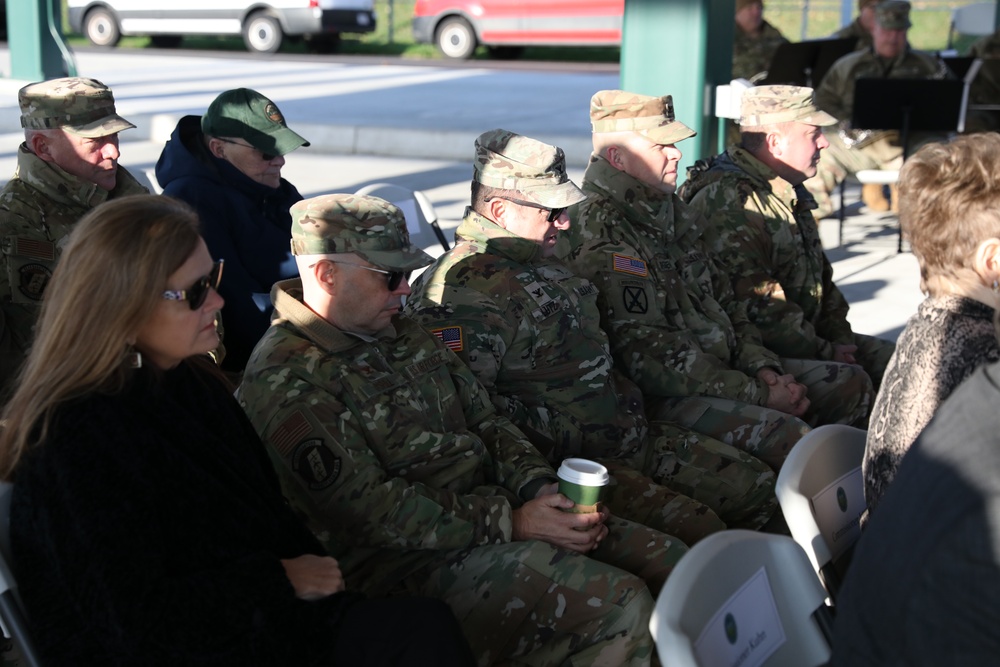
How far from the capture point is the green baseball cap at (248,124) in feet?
13.6

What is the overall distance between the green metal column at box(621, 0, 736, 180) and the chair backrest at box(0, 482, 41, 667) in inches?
195

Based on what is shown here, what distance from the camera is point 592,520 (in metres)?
2.70

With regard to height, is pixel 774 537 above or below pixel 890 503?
below

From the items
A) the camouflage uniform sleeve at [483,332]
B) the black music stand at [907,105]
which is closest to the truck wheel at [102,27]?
the black music stand at [907,105]

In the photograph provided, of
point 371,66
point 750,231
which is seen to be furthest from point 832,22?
point 750,231

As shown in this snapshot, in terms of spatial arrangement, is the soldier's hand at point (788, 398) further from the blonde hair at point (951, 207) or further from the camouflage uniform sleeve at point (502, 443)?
the blonde hair at point (951, 207)

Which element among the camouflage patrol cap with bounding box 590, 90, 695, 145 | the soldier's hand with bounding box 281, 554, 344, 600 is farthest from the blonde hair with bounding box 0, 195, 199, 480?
the camouflage patrol cap with bounding box 590, 90, 695, 145

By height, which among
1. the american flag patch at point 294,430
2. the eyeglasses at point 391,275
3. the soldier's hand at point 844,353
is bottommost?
the soldier's hand at point 844,353

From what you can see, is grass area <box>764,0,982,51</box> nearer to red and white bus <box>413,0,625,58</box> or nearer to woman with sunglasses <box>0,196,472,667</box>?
red and white bus <box>413,0,625,58</box>

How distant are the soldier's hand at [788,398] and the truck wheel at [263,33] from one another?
1771cm

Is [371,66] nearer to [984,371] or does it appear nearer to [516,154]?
[516,154]

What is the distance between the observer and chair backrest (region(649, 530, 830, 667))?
1.90 metres

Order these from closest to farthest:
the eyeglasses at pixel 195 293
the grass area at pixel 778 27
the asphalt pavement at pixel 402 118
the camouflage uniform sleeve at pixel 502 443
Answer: the eyeglasses at pixel 195 293
the camouflage uniform sleeve at pixel 502 443
the asphalt pavement at pixel 402 118
the grass area at pixel 778 27

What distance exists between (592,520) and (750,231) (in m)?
2.04
